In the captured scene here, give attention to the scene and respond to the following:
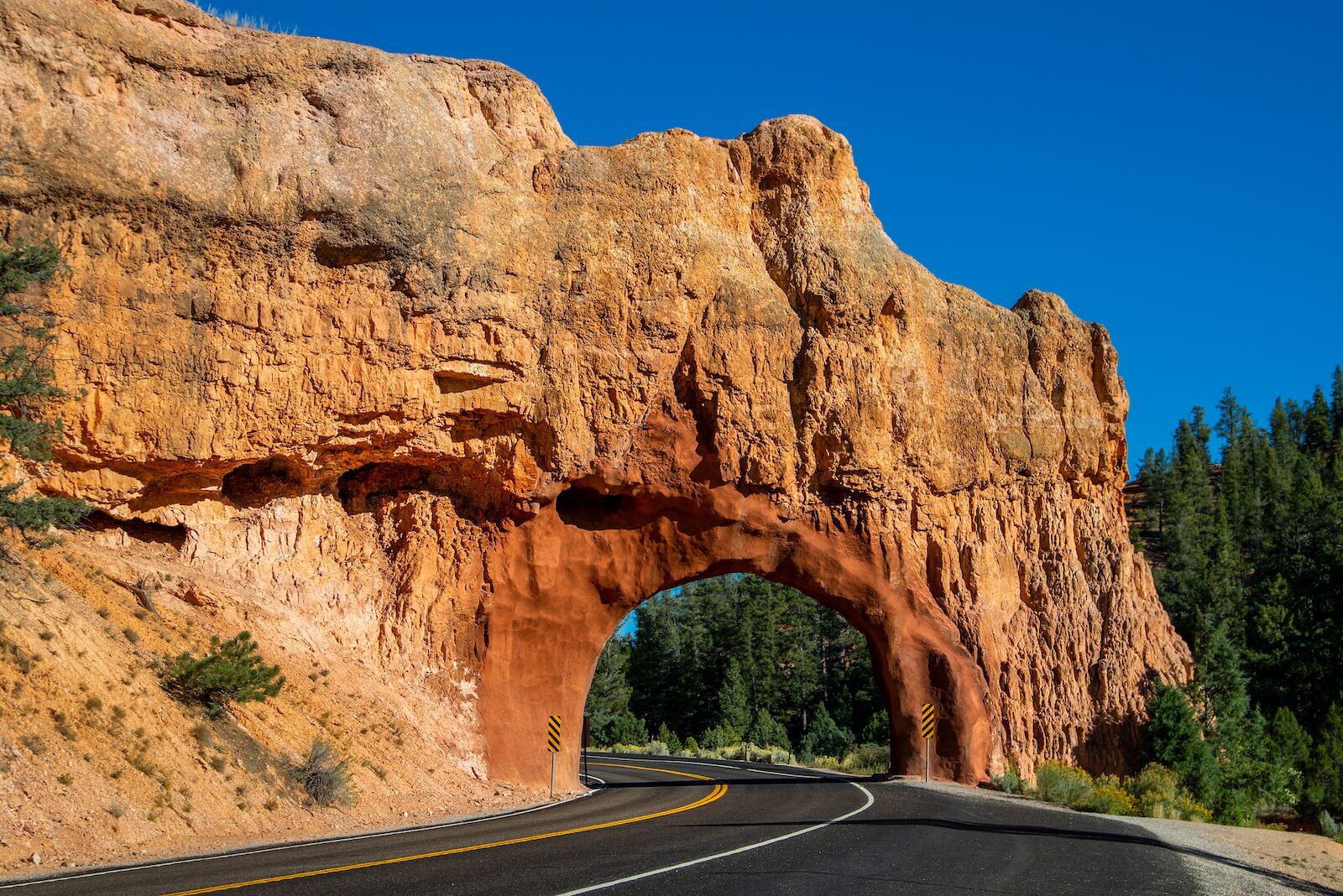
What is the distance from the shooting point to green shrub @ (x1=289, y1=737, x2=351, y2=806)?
56.7ft

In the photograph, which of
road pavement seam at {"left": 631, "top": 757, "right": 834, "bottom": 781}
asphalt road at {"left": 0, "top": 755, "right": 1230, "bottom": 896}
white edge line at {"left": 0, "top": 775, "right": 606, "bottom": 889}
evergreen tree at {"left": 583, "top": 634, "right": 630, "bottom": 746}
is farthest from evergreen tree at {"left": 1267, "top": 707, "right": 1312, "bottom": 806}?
evergreen tree at {"left": 583, "top": 634, "right": 630, "bottom": 746}

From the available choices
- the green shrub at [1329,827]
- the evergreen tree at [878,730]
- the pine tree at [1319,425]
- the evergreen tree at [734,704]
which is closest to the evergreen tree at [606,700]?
the evergreen tree at [734,704]

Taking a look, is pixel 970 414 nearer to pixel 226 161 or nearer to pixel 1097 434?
pixel 1097 434

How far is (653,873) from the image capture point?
10359 millimetres

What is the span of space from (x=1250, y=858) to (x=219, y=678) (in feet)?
46.8

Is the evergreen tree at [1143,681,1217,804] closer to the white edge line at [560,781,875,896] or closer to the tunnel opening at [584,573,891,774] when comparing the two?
the white edge line at [560,781,875,896]

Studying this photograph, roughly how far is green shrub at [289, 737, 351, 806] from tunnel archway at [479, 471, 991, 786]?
6586mm

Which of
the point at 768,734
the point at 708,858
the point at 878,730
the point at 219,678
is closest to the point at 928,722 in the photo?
the point at 219,678

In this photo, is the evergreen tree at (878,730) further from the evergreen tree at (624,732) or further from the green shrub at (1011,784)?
the green shrub at (1011,784)

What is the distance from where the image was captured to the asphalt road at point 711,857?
9773 millimetres

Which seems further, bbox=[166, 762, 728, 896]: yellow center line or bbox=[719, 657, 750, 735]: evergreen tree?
bbox=[719, 657, 750, 735]: evergreen tree

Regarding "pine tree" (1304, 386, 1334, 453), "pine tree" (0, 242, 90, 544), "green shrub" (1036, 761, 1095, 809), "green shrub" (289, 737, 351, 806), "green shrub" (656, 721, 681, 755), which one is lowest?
Answer: "green shrub" (656, 721, 681, 755)

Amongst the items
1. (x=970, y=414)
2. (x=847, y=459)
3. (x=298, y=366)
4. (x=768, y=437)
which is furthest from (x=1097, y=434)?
(x=298, y=366)

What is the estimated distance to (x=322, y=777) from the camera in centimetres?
1744
